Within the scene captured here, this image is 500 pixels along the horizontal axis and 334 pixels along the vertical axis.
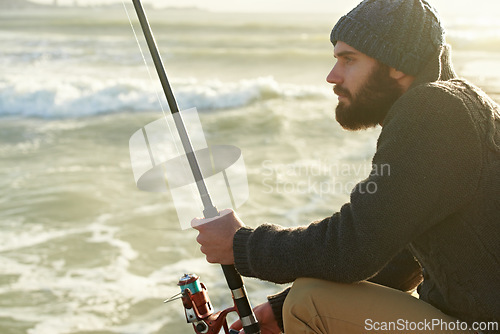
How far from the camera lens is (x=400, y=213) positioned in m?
1.65

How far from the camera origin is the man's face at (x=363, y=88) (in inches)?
76.5

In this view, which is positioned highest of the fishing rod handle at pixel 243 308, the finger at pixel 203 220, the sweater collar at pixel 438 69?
the sweater collar at pixel 438 69

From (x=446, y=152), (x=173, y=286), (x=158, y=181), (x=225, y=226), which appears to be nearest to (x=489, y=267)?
(x=446, y=152)

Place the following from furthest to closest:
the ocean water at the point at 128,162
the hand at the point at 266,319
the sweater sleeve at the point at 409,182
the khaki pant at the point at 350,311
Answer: the ocean water at the point at 128,162, the hand at the point at 266,319, the khaki pant at the point at 350,311, the sweater sleeve at the point at 409,182

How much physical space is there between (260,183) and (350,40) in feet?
14.7

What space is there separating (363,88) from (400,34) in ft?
0.63

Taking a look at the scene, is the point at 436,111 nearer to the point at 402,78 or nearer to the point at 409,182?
the point at 409,182

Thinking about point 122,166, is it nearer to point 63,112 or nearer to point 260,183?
point 260,183

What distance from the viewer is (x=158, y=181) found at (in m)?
2.35

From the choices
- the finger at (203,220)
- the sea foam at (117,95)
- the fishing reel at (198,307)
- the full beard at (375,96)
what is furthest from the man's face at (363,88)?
the sea foam at (117,95)

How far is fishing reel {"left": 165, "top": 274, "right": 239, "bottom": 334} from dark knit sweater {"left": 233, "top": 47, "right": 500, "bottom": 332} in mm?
507

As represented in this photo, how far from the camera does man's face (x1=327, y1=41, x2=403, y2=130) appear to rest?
1943mm

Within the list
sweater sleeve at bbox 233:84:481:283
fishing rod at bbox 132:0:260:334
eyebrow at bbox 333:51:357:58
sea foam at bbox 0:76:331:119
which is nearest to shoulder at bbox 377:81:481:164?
sweater sleeve at bbox 233:84:481:283

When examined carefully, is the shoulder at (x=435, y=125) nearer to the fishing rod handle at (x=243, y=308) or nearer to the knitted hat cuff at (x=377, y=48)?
the knitted hat cuff at (x=377, y=48)
